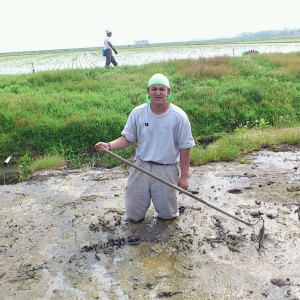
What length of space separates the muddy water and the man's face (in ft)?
4.82

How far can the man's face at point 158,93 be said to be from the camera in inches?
141

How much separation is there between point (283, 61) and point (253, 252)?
12.4 metres

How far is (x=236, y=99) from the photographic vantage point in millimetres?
10062

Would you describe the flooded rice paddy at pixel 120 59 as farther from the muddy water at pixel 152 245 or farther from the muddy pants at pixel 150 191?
the muddy pants at pixel 150 191

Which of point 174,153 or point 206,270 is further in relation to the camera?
point 174,153

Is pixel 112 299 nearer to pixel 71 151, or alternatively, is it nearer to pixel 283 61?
pixel 71 151

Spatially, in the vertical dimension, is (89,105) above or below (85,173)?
above

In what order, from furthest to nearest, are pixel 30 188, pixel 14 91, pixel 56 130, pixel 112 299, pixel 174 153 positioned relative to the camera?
pixel 14 91 → pixel 56 130 → pixel 30 188 → pixel 174 153 → pixel 112 299

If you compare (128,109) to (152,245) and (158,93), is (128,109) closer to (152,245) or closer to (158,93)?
(158,93)

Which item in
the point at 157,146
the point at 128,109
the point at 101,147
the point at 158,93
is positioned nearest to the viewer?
the point at 158,93

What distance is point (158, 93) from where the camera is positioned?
3.58 meters

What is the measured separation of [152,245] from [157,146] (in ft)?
3.40

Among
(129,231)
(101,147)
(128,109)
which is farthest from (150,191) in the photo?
(128,109)

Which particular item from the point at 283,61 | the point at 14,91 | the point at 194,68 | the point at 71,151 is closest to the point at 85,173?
the point at 71,151
